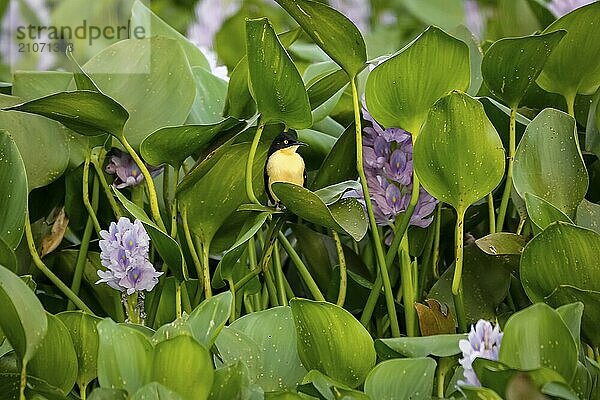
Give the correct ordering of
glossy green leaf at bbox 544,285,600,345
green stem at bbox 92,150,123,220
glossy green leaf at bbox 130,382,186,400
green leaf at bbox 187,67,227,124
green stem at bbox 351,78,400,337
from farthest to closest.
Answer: green leaf at bbox 187,67,227,124
green stem at bbox 92,150,123,220
green stem at bbox 351,78,400,337
glossy green leaf at bbox 544,285,600,345
glossy green leaf at bbox 130,382,186,400

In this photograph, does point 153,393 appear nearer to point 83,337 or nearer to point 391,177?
point 83,337

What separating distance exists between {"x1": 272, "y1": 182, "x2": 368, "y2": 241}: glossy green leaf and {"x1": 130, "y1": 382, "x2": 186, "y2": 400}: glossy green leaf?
7.9 inches

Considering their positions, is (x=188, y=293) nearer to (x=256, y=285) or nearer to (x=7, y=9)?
(x=256, y=285)

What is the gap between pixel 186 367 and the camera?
0.57 meters

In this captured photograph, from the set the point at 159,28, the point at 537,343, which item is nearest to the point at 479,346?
the point at 537,343

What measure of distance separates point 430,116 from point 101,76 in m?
0.35

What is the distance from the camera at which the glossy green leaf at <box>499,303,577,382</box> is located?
57 centimetres

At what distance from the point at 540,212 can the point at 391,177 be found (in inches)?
5.5

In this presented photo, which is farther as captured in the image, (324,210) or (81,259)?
(81,259)

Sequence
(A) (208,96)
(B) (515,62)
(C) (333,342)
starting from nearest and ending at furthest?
(C) (333,342), (B) (515,62), (A) (208,96)

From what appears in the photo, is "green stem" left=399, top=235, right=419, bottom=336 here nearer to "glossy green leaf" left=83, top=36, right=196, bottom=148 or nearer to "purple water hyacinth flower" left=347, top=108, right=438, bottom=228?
"purple water hyacinth flower" left=347, top=108, right=438, bottom=228

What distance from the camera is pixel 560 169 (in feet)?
2.57

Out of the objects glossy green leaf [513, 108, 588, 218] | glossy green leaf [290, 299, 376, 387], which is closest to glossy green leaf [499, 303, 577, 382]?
glossy green leaf [290, 299, 376, 387]

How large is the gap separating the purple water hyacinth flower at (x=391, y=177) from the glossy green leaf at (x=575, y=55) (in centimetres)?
14
